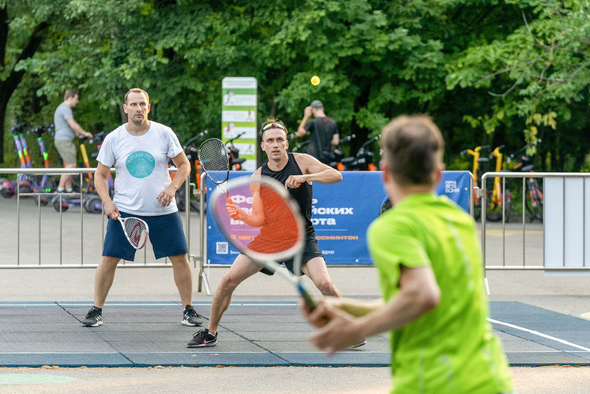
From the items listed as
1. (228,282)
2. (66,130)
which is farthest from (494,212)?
(228,282)

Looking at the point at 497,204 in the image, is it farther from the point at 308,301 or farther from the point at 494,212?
the point at 308,301

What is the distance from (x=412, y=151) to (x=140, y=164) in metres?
5.62

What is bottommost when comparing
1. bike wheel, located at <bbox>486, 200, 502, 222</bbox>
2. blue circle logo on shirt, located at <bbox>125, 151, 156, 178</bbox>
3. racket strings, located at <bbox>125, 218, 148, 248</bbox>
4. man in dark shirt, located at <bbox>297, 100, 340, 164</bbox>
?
bike wheel, located at <bbox>486, 200, 502, 222</bbox>

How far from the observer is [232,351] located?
283 inches

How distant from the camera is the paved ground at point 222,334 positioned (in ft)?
20.4

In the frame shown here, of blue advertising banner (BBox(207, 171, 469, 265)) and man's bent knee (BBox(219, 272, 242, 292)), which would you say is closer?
man's bent knee (BBox(219, 272, 242, 292))

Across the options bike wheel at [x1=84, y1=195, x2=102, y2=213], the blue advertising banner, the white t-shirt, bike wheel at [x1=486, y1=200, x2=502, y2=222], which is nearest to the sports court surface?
the blue advertising banner

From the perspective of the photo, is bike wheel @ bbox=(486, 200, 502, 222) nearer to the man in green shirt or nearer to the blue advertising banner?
the blue advertising banner

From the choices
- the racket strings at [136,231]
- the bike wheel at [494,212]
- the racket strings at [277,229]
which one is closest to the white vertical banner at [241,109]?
the bike wheel at [494,212]

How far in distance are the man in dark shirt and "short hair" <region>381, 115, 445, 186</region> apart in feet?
52.3

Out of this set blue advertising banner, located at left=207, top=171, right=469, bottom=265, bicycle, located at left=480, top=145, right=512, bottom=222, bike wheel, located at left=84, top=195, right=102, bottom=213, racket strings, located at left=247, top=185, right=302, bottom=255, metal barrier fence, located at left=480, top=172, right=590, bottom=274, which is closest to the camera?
racket strings, located at left=247, top=185, right=302, bottom=255

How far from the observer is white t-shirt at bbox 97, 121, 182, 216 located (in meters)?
8.02

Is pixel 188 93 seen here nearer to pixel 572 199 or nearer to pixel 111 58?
pixel 111 58

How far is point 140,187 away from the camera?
8000mm
